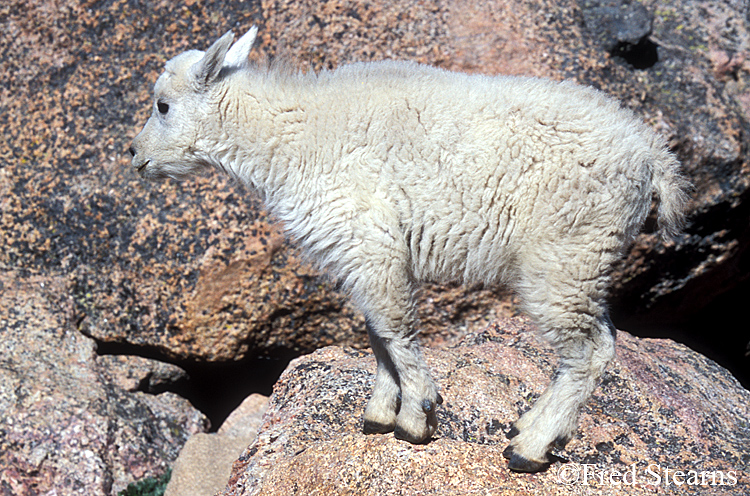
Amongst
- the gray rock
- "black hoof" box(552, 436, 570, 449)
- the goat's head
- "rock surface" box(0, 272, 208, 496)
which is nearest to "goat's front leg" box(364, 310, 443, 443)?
"black hoof" box(552, 436, 570, 449)

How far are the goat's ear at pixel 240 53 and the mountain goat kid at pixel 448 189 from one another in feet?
0.48

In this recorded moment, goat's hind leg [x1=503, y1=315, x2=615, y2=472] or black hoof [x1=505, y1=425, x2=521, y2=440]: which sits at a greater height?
goat's hind leg [x1=503, y1=315, x2=615, y2=472]

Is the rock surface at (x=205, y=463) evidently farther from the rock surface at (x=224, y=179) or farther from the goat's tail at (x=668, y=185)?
the goat's tail at (x=668, y=185)

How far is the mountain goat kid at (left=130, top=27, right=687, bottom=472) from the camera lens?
3.32m

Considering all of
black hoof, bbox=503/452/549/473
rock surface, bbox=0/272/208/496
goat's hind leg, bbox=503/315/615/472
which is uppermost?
goat's hind leg, bbox=503/315/615/472

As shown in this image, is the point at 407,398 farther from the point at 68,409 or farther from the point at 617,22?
the point at 617,22

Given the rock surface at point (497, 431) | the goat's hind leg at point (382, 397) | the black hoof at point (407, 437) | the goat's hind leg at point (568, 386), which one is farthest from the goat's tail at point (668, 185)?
the black hoof at point (407, 437)

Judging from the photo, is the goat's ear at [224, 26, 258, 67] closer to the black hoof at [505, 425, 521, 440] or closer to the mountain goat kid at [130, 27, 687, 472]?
the mountain goat kid at [130, 27, 687, 472]

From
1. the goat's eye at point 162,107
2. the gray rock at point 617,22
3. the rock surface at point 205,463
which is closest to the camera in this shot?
the goat's eye at point 162,107

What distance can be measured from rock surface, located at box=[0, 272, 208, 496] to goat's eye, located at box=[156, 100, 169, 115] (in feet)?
8.15

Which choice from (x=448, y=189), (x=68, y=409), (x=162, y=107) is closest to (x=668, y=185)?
(x=448, y=189)

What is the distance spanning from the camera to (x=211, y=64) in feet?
12.1

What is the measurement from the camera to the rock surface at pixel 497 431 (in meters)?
3.38
